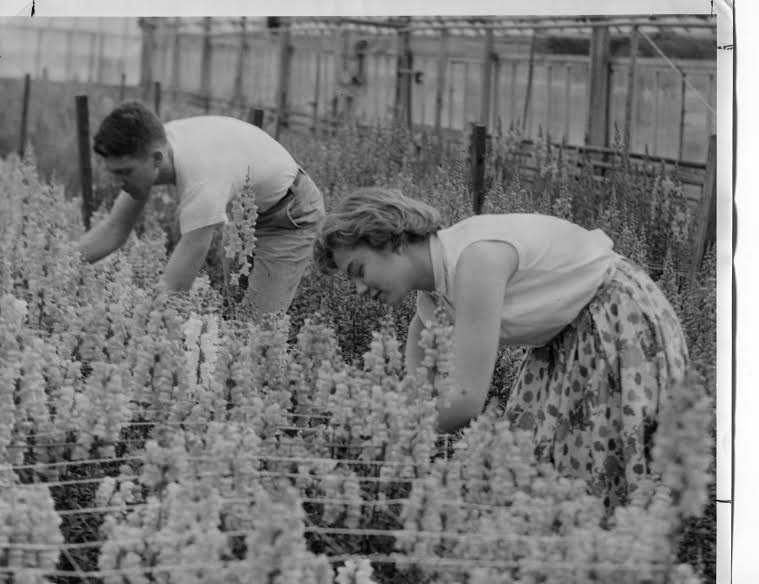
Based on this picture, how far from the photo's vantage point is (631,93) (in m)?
2.85

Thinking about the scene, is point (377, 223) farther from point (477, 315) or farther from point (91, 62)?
point (91, 62)

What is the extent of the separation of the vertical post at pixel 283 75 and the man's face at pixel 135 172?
1.23ft

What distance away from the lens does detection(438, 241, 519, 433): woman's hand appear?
2227 millimetres

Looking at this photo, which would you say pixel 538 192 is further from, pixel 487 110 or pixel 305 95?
pixel 305 95

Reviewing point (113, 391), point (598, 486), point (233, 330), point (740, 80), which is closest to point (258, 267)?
point (233, 330)

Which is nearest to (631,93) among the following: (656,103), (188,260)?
(656,103)

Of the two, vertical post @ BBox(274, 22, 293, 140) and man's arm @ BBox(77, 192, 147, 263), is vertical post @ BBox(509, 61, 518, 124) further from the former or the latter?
man's arm @ BBox(77, 192, 147, 263)

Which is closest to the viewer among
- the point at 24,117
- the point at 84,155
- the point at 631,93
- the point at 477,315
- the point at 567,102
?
the point at 477,315

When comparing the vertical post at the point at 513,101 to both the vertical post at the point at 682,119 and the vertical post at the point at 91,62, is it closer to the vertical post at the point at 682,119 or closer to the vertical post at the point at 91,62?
→ the vertical post at the point at 682,119

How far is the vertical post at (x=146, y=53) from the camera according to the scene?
3176mm

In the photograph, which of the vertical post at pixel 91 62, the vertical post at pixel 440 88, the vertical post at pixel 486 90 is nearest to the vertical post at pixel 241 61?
the vertical post at pixel 91 62

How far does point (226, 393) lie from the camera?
2674mm

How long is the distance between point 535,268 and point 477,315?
224 mm

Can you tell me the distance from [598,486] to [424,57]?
136 cm
